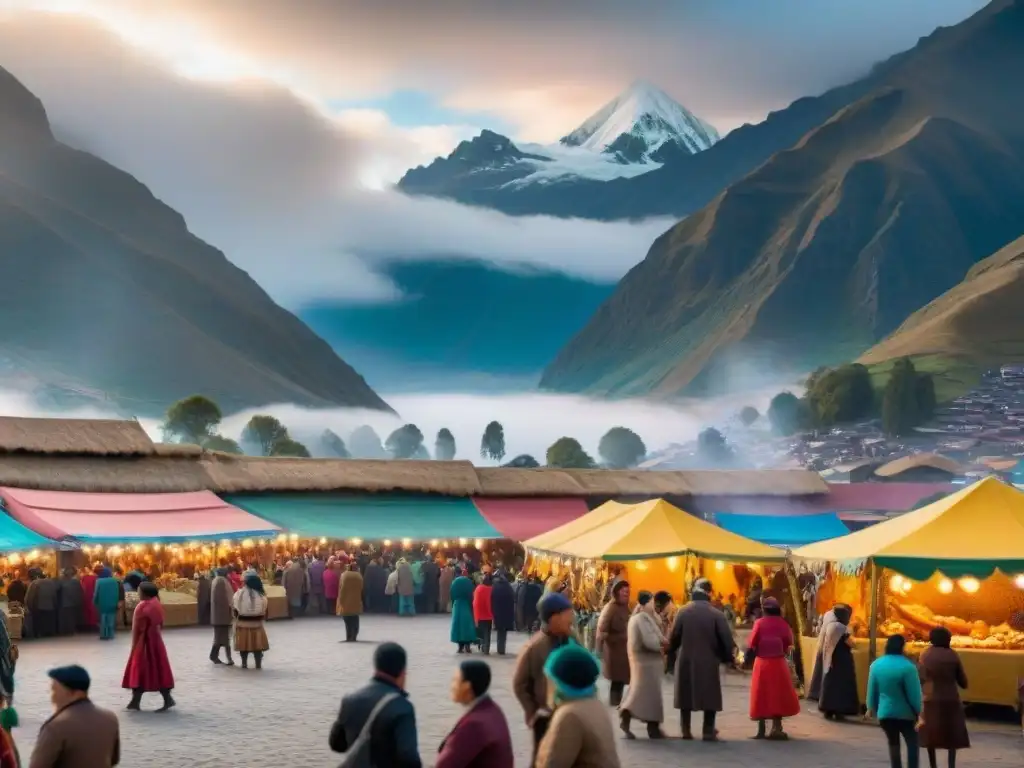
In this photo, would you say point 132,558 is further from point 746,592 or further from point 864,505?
point 864,505

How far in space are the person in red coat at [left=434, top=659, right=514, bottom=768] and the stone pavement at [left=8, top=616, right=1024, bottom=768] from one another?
619cm

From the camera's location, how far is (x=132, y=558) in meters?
31.9

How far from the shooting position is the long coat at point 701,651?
44.2ft

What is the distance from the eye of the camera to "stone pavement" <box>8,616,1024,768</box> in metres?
12.4

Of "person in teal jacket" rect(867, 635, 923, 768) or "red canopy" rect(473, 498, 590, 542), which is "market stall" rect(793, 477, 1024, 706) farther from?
"red canopy" rect(473, 498, 590, 542)

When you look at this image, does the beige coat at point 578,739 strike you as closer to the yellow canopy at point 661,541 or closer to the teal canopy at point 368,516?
the yellow canopy at point 661,541

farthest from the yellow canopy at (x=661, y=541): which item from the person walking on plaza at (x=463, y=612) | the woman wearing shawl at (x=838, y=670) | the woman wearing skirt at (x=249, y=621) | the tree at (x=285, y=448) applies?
the tree at (x=285, y=448)

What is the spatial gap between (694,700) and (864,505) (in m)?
34.5

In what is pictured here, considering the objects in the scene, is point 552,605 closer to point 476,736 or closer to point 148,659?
point 476,736

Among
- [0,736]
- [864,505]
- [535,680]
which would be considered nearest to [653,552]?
[535,680]

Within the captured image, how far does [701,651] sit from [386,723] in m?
7.96

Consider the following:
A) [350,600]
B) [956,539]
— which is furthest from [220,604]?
[956,539]

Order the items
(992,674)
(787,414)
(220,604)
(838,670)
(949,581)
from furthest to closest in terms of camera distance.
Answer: (787,414), (220,604), (949,581), (992,674), (838,670)

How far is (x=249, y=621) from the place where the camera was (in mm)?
19531
